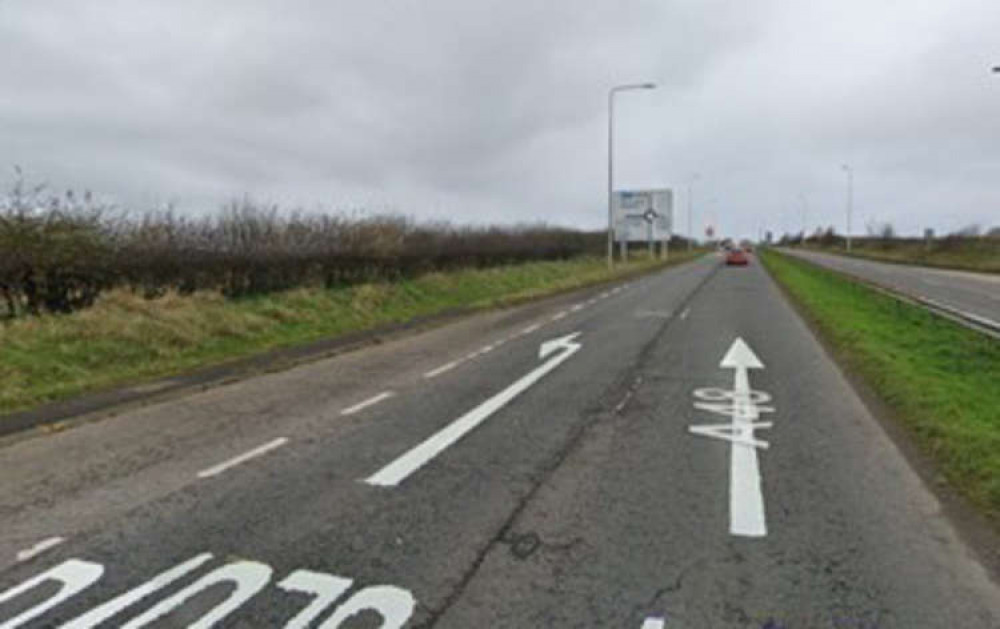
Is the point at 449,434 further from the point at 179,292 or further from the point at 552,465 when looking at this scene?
the point at 179,292

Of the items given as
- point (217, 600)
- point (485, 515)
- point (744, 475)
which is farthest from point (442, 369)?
point (217, 600)

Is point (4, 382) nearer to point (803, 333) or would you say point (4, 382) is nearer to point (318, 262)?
point (318, 262)

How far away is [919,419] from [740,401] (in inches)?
70.2

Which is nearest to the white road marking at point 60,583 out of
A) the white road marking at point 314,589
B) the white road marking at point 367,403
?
the white road marking at point 314,589

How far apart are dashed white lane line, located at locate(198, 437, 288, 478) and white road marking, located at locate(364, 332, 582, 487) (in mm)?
1222

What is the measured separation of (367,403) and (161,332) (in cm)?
574

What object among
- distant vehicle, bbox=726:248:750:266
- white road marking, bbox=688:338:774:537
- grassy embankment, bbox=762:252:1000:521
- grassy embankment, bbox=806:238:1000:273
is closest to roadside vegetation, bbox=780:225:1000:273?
grassy embankment, bbox=806:238:1000:273

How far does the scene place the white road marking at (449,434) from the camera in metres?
5.43

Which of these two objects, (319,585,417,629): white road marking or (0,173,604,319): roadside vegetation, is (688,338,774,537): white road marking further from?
(0,173,604,319): roadside vegetation

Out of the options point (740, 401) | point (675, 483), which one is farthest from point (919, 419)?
point (675, 483)

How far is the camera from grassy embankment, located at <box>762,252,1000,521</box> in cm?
555

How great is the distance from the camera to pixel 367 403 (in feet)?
26.2

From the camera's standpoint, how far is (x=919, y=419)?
6.87m

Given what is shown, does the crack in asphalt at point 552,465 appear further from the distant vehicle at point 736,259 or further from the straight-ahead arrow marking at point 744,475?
the distant vehicle at point 736,259
